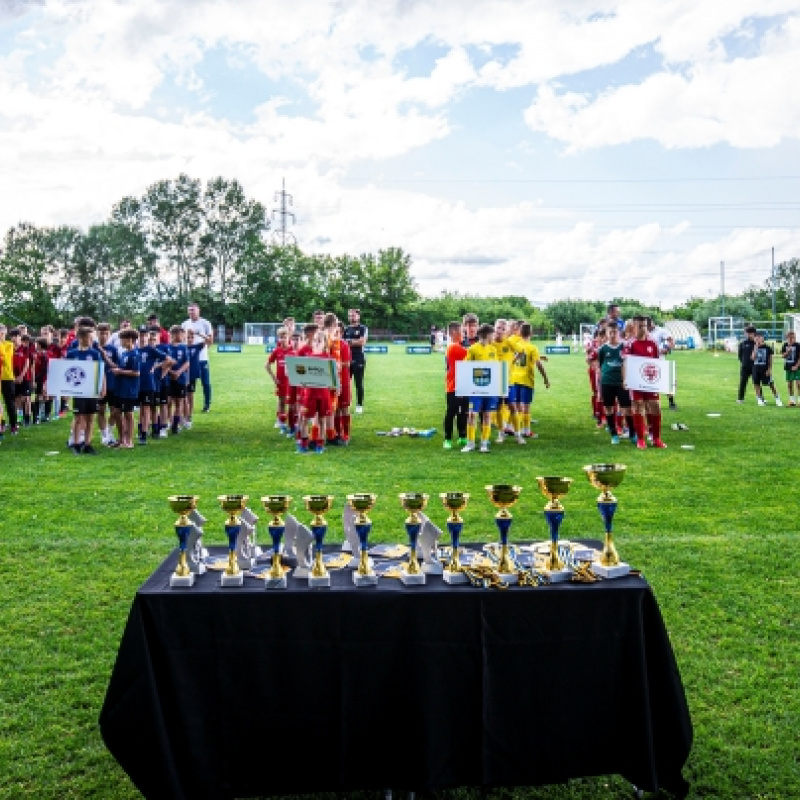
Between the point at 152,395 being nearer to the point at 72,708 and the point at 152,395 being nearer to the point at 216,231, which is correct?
the point at 72,708

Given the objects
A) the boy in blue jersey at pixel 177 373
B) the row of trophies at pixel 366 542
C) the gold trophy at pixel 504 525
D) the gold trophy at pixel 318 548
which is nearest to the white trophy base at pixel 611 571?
the row of trophies at pixel 366 542

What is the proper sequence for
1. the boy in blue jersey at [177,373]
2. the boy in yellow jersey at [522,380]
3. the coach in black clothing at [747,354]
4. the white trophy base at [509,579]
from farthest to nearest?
the coach in black clothing at [747,354], the boy in blue jersey at [177,373], the boy in yellow jersey at [522,380], the white trophy base at [509,579]

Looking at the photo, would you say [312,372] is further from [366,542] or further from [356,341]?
[366,542]

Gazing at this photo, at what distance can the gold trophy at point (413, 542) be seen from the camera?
11.2ft

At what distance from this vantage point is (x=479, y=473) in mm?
10945

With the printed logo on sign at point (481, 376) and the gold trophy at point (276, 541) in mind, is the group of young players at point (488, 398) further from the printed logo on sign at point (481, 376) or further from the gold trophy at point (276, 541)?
the gold trophy at point (276, 541)

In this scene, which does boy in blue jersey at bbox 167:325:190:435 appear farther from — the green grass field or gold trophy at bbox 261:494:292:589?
gold trophy at bbox 261:494:292:589

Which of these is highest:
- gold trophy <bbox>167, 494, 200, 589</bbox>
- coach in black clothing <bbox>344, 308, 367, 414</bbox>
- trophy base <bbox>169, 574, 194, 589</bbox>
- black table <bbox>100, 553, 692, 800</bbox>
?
coach in black clothing <bbox>344, 308, 367, 414</bbox>

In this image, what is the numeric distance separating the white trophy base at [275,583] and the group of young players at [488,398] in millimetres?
9519

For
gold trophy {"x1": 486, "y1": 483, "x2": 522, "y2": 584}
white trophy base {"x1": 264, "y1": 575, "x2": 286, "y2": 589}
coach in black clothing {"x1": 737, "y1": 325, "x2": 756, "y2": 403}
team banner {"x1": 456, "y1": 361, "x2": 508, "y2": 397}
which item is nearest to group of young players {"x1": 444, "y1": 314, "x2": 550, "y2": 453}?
team banner {"x1": 456, "y1": 361, "x2": 508, "y2": 397}

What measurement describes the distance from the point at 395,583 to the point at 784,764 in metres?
2.12

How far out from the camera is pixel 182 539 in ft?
11.6

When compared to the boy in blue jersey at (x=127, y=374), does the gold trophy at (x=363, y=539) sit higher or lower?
lower

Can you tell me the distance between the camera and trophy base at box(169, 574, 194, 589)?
3.40m
